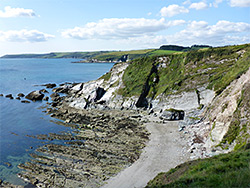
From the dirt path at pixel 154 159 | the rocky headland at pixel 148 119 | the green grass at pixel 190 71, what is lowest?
the dirt path at pixel 154 159

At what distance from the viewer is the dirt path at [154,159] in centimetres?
2870

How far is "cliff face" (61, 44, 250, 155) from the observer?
1379 inches

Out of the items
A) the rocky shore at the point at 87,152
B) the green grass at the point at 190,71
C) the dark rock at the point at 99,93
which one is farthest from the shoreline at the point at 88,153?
the green grass at the point at 190,71

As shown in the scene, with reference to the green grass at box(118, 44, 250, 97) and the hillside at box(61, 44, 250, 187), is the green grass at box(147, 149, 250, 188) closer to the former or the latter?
the hillside at box(61, 44, 250, 187)

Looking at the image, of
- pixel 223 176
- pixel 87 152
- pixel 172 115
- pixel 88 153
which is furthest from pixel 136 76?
pixel 223 176

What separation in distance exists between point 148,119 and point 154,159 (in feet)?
69.2

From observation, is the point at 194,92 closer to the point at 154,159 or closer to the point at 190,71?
the point at 190,71

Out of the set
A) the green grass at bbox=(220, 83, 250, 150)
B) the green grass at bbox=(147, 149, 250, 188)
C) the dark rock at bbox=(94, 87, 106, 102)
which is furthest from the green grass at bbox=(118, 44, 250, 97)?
the green grass at bbox=(147, 149, 250, 188)

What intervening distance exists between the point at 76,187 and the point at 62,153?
10371 mm

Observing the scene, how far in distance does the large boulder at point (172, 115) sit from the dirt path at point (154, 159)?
5.97 meters

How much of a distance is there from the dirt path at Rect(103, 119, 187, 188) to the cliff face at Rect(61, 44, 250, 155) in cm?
307

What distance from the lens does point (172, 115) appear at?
176 feet

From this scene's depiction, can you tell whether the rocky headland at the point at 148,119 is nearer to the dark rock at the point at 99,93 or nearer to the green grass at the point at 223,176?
the dark rock at the point at 99,93

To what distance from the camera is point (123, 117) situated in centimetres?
5750
